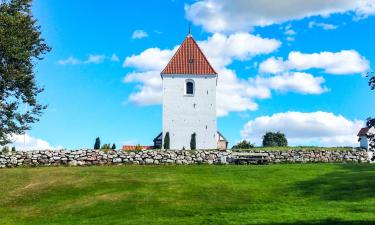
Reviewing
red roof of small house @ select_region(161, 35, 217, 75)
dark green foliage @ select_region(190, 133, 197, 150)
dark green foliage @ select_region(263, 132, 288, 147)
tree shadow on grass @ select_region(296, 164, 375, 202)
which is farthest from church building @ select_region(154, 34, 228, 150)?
dark green foliage @ select_region(263, 132, 288, 147)

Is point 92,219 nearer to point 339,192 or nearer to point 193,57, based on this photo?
point 339,192

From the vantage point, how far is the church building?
5691 cm

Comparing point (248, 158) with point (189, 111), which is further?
point (189, 111)

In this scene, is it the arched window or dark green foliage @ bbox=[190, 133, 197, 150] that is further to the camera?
the arched window

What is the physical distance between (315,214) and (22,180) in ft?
56.5

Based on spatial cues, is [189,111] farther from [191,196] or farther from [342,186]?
[191,196]

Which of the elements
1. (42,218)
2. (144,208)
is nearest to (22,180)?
(42,218)

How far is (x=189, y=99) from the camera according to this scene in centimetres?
5778

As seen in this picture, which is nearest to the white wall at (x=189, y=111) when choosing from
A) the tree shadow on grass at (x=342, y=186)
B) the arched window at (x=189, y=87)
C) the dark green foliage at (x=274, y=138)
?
the arched window at (x=189, y=87)

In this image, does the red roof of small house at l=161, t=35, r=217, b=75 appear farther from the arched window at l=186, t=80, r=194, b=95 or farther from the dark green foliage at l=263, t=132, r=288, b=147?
the dark green foliage at l=263, t=132, r=288, b=147

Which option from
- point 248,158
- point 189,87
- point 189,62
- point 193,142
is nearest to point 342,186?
point 248,158

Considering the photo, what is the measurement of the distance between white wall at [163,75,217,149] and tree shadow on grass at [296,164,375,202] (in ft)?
94.4

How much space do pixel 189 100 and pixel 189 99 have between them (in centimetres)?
12

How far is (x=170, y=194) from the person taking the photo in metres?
23.7
